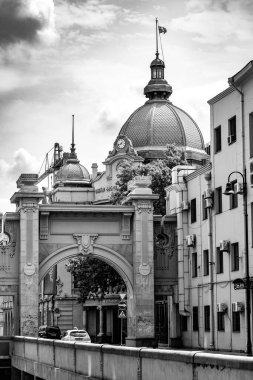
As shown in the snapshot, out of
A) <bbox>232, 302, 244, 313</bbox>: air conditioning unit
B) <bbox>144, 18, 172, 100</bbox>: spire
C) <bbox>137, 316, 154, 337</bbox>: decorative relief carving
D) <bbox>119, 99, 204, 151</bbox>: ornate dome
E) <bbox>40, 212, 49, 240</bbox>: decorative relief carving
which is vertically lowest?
<bbox>137, 316, 154, 337</bbox>: decorative relief carving

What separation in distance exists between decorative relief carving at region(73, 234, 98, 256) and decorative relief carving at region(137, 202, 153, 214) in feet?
8.66

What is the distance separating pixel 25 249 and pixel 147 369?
31065 mm

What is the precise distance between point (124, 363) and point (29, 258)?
95.7 feet

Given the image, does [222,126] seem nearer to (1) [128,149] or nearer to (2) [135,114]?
(1) [128,149]

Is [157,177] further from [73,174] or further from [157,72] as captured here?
[73,174]

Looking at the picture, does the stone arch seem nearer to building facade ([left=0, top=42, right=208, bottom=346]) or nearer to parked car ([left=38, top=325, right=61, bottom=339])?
building facade ([left=0, top=42, right=208, bottom=346])

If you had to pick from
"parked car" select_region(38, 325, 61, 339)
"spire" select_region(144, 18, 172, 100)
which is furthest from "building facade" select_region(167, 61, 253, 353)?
"spire" select_region(144, 18, 172, 100)

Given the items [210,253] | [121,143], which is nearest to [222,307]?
[210,253]

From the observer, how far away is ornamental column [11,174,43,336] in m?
51.1

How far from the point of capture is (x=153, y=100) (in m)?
106

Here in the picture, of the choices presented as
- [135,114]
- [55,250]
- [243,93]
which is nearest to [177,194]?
[55,250]

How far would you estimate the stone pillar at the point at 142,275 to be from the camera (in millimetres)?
52375

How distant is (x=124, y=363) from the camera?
22.6 m

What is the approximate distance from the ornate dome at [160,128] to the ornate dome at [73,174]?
9747 mm
